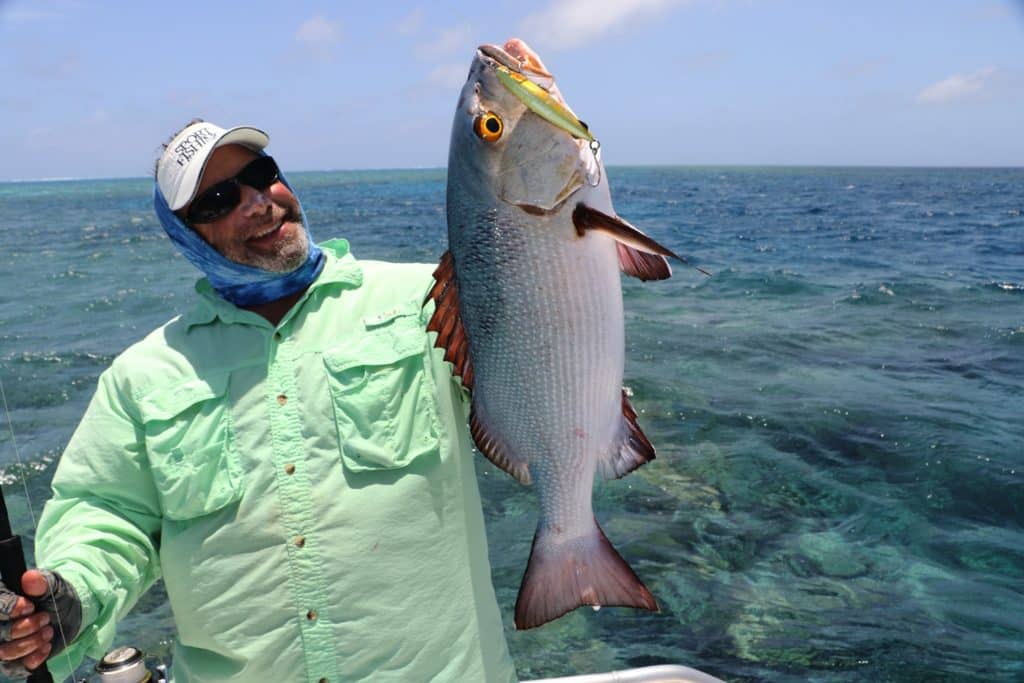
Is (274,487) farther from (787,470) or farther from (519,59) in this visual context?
(787,470)

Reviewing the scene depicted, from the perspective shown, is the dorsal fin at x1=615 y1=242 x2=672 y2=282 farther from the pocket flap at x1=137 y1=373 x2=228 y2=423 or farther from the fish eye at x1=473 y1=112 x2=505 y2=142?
the pocket flap at x1=137 y1=373 x2=228 y2=423

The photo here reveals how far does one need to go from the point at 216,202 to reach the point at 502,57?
3.85 ft

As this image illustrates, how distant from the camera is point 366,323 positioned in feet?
7.92

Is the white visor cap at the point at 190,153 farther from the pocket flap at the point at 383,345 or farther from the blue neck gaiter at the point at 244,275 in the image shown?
the pocket flap at the point at 383,345

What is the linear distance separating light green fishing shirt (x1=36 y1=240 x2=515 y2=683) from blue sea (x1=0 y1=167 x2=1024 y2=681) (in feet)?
5.62

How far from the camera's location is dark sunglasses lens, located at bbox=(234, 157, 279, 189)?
248 centimetres

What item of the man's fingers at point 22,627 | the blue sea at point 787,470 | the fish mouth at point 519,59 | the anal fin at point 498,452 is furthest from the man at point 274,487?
the blue sea at point 787,470

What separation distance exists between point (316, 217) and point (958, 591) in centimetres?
3636

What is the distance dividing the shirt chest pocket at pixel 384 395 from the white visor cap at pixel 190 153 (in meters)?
0.67

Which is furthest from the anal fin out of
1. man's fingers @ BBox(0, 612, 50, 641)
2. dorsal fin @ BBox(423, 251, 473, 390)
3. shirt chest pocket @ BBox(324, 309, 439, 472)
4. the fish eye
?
man's fingers @ BBox(0, 612, 50, 641)

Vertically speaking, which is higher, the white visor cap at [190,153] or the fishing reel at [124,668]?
the white visor cap at [190,153]

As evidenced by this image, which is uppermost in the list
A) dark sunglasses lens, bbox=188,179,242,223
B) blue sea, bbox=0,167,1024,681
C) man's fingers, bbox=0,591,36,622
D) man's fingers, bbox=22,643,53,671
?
dark sunglasses lens, bbox=188,179,242,223

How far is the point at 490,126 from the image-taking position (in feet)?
5.82

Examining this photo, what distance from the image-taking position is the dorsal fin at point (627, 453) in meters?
1.94
